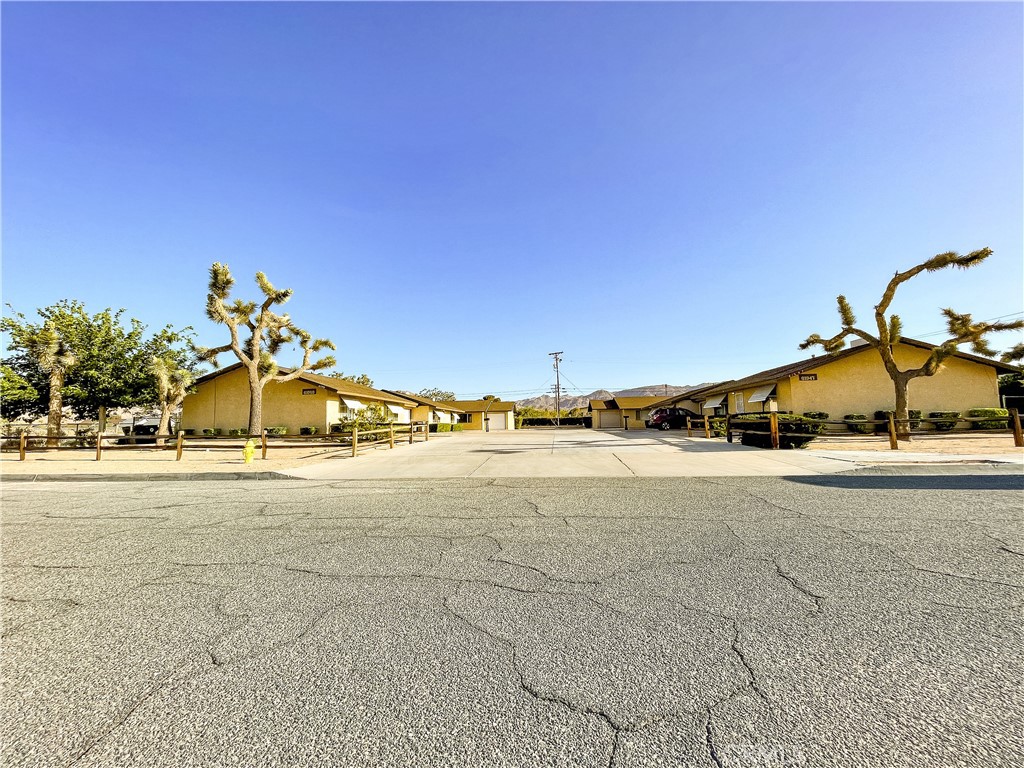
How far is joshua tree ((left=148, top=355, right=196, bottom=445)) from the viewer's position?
24.2 meters

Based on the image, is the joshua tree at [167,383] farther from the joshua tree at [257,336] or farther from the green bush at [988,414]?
the green bush at [988,414]

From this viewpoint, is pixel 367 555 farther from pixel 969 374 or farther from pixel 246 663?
pixel 969 374

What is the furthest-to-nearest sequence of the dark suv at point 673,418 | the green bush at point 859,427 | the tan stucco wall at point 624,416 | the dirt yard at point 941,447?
the tan stucco wall at point 624,416 < the dark suv at point 673,418 < the green bush at point 859,427 < the dirt yard at point 941,447

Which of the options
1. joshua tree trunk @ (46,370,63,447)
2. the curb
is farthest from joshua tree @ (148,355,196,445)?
the curb

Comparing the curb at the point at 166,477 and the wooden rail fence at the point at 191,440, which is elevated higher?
the wooden rail fence at the point at 191,440

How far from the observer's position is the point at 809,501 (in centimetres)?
669

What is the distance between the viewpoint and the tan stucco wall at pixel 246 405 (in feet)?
95.6

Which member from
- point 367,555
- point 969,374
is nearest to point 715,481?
point 367,555

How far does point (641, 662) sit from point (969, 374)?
34.2 metres

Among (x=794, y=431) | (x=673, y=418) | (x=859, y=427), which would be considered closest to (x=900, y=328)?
(x=859, y=427)

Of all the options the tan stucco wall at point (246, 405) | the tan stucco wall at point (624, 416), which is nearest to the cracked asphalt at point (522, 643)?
the tan stucco wall at point (246, 405)

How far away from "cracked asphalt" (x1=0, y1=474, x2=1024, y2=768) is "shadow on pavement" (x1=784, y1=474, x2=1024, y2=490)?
2.16 meters

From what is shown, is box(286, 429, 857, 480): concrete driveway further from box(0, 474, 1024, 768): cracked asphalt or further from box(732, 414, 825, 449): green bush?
box(0, 474, 1024, 768): cracked asphalt

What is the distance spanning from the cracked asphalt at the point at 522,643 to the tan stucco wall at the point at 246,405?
24447mm
